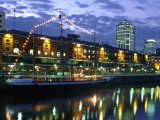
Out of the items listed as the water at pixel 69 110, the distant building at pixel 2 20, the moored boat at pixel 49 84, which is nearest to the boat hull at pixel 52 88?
the moored boat at pixel 49 84

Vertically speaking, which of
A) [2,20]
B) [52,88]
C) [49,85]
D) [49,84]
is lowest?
[52,88]

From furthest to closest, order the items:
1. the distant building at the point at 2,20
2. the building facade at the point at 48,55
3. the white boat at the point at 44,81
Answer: the distant building at the point at 2,20, the building facade at the point at 48,55, the white boat at the point at 44,81

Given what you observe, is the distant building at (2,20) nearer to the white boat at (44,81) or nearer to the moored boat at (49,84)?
the moored boat at (49,84)

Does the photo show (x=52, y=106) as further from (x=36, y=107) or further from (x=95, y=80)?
(x=95, y=80)

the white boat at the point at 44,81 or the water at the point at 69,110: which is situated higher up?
the white boat at the point at 44,81

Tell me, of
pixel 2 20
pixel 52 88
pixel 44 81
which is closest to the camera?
pixel 44 81

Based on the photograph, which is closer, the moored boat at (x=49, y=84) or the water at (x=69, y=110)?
the water at (x=69, y=110)

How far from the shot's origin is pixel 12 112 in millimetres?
53688

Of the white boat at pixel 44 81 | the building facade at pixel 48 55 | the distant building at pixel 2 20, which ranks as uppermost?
the distant building at pixel 2 20

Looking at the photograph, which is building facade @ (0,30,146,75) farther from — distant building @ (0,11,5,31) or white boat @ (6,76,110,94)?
distant building @ (0,11,5,31)

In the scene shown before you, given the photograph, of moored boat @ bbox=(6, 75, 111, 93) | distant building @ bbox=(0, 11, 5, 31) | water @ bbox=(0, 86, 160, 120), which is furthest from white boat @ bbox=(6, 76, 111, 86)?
distant building @ bbox=(0, 11, 5, 31)

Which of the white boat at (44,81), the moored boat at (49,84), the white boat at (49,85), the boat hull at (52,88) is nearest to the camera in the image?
the boat hull at (52,88)

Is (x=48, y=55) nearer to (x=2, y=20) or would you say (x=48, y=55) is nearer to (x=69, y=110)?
(x=2, y=20)

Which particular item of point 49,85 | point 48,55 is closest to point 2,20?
point 48,55
